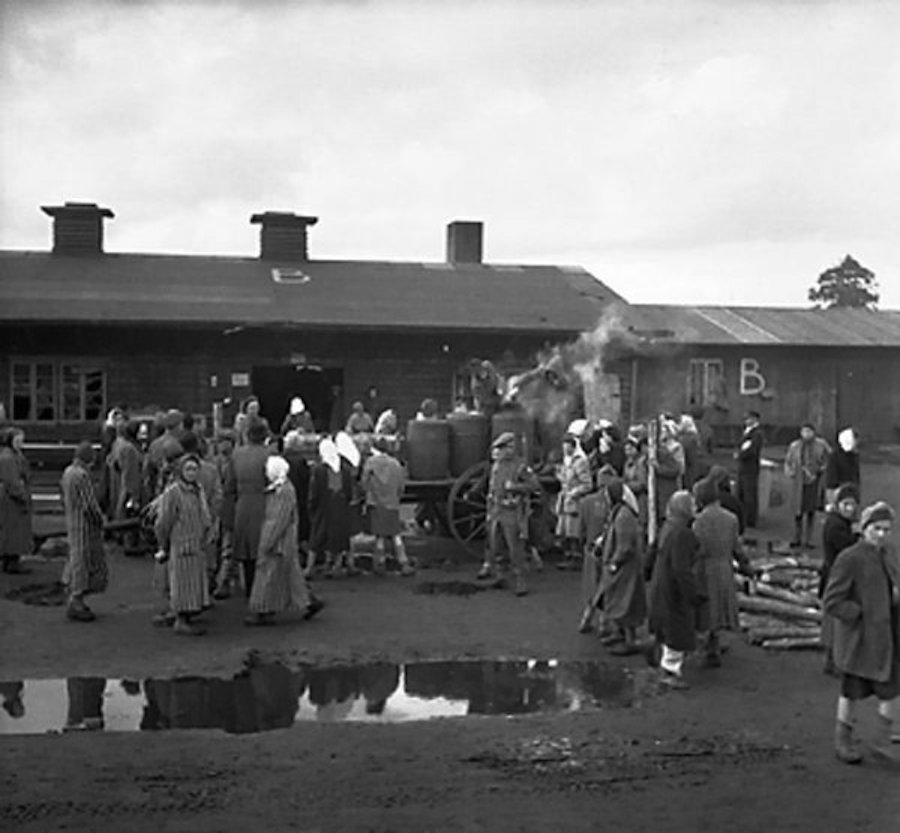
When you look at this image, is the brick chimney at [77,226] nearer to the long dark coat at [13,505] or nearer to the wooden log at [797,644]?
the long dark coat at [13,505]

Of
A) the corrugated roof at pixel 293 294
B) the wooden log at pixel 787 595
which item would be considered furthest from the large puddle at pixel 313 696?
the corrugated roof at pixel 293 294

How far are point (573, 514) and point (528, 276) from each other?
14149mm

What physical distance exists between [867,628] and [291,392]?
58.8ft

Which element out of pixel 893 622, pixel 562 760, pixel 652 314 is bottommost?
pixel 562 760

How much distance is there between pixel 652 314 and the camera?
3111 cm

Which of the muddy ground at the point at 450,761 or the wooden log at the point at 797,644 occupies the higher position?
the wooden log at the point at 797,644

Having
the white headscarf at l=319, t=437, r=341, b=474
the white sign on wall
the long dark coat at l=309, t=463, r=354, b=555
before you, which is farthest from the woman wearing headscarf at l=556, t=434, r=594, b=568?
the white sign on wall

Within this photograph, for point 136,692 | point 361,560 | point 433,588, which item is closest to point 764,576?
point 433,588

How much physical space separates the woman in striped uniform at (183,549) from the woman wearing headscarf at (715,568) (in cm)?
413

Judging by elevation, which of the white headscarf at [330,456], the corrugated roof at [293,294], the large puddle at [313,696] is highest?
the corrugated roof at [293,294]

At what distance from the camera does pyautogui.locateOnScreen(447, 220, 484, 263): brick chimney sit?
1128 inches

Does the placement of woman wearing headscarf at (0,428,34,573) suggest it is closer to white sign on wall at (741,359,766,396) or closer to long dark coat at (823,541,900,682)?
long dark coat at (823,541,900,682)

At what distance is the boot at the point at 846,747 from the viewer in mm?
6973

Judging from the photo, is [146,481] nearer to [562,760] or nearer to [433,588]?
[433,588]
